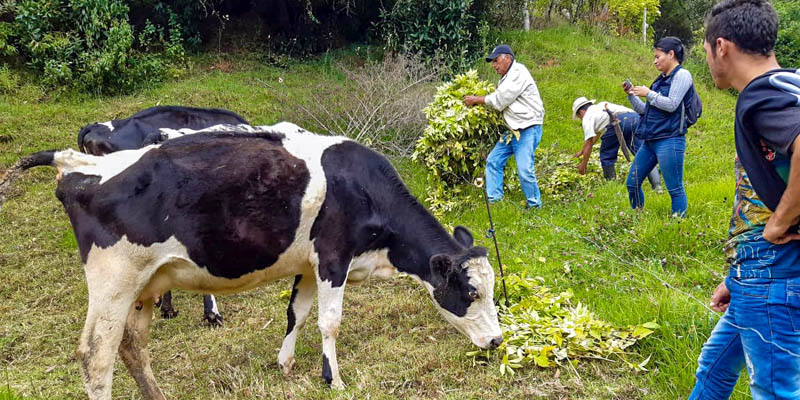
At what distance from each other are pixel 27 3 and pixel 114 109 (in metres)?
3.21

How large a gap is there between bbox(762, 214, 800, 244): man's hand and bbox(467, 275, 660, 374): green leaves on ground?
1.93 metres

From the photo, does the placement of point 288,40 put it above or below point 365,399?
below

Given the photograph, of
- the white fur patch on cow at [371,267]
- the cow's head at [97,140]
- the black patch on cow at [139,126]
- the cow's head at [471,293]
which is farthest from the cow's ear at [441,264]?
the cow's head at [97,140]

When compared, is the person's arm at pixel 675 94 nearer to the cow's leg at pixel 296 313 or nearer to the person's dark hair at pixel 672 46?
the person's dark hair at pixel 672 46

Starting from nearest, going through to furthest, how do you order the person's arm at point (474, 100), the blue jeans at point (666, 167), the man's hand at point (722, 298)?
1. the man's hand at point (722, 298)
2. the blue jeans at point (666, 167)
3. the person's arm at point (474, 100)

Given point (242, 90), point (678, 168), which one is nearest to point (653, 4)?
point (242, 90)

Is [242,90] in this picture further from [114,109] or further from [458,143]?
[458,143]

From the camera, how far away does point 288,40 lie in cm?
1642

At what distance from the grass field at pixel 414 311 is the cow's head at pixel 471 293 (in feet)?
0.87

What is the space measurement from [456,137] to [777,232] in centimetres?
575

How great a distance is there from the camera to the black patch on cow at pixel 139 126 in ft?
21.7

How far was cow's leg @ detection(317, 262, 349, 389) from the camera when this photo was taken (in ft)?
14.2

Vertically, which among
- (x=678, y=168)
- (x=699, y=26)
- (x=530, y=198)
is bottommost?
(x=699, y=26)

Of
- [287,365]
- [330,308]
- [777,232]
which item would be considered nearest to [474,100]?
[330,308]
